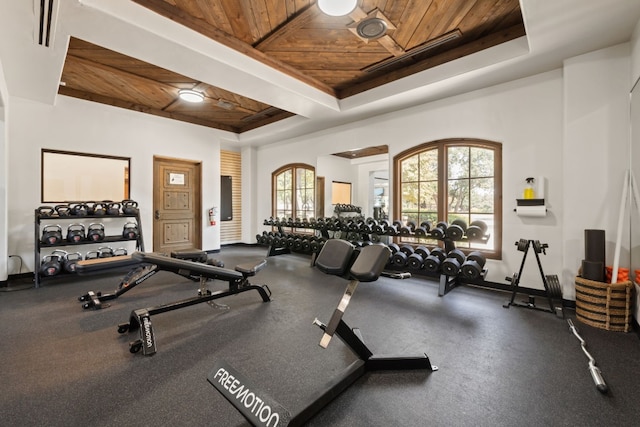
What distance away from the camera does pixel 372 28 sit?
10.7 ft

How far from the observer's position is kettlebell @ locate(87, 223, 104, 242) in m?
4.75

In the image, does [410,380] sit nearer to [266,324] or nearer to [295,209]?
[266,324]

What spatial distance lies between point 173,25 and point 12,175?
3948mm

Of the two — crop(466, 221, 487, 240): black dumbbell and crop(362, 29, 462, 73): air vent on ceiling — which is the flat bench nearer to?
crop(466, 221, 487, 240): black dumbbell

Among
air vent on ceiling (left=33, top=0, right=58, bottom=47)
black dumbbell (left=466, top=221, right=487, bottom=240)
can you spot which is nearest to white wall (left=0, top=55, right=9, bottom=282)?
air vent on ceiling (left=33, top=0, right=58, bottom=47)

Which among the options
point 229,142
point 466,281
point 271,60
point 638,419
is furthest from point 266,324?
point 229,142

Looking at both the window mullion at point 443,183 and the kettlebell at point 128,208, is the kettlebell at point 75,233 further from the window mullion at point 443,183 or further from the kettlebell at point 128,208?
the window mullion at point 443,183

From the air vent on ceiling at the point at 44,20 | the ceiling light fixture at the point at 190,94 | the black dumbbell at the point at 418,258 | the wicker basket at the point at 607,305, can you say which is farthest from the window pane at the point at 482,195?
the air vent on ceiling at the point at 44,20

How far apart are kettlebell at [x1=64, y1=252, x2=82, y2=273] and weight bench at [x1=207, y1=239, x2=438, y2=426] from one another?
13.2 feet

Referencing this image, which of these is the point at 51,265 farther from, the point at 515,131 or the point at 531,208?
the point at 515,131

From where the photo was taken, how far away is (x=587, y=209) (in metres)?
3.31

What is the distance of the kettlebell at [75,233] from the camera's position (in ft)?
15.1

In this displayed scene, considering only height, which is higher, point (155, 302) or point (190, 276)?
point (190, 276)

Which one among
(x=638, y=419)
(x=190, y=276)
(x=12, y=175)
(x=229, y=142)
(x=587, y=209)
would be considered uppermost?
(x=229, y=142)
